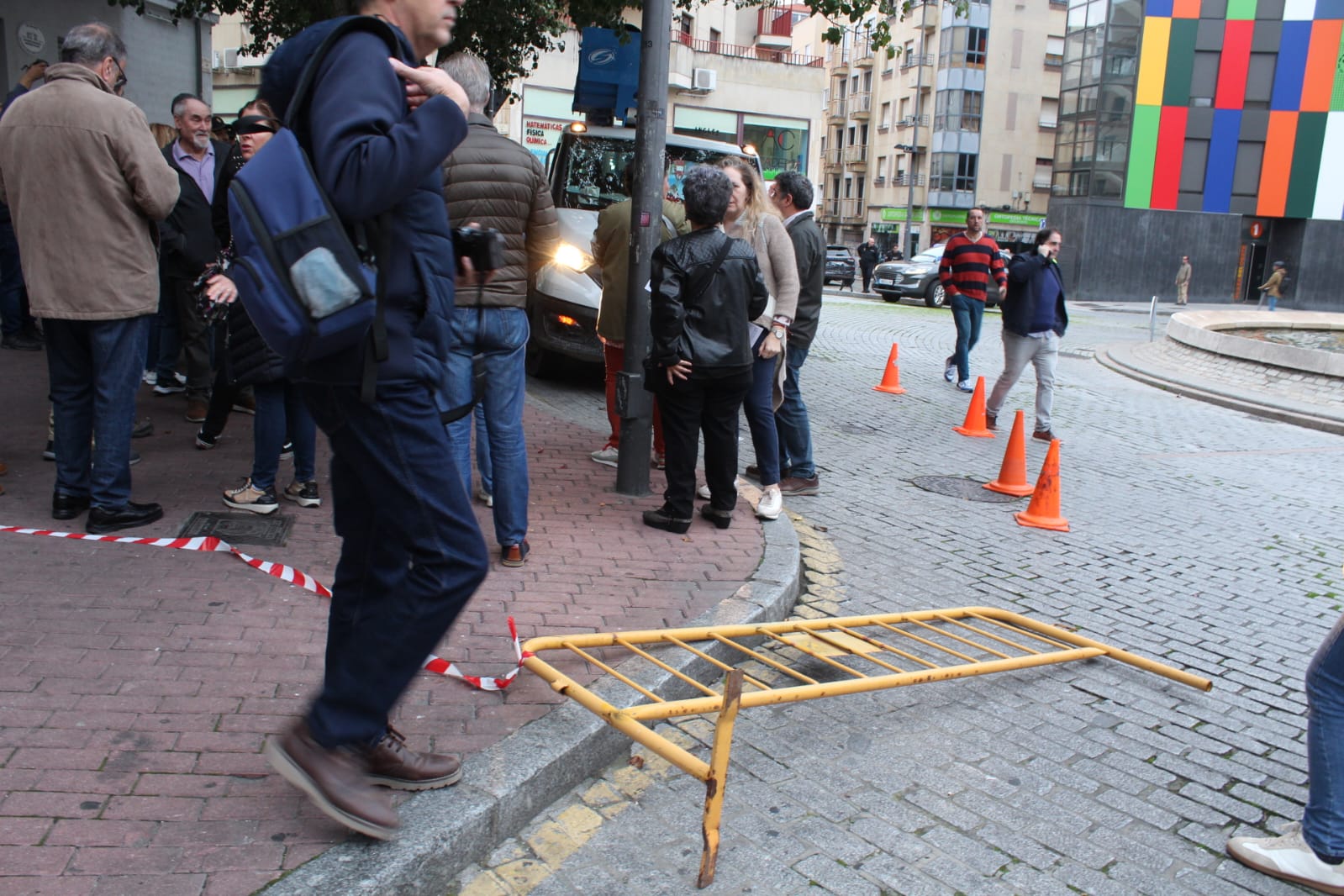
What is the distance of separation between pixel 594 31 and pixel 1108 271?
34.8m

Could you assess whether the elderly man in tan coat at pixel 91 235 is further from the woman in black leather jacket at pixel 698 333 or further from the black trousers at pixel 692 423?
the black trousers at pixel 692 423

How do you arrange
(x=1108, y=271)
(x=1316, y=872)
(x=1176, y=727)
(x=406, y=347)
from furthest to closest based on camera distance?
(x=1108, y=271) → (x=1176, y=727) → (x=1316, y=872) → (x=406, y=347)

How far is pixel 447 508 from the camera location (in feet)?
8.07

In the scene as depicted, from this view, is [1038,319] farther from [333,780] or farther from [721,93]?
[721,93]

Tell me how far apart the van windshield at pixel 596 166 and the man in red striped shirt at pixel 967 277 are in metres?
3.26

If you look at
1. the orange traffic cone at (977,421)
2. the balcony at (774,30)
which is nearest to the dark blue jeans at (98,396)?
the orange traffic cone at (977,421)

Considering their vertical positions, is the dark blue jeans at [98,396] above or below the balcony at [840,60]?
below

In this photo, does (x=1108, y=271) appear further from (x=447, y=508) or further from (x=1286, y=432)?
(x=447, y=508)

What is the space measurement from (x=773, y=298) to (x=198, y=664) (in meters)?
3.82

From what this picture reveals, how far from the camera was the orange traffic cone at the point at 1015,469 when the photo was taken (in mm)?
7391

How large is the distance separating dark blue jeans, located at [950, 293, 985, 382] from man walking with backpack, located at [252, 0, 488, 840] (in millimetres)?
10210

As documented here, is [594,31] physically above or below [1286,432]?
above

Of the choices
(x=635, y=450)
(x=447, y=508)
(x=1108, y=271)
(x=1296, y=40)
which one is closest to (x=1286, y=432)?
(x=635, y=450)

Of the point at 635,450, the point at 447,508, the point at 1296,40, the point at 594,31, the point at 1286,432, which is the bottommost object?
the point at 1286,432
